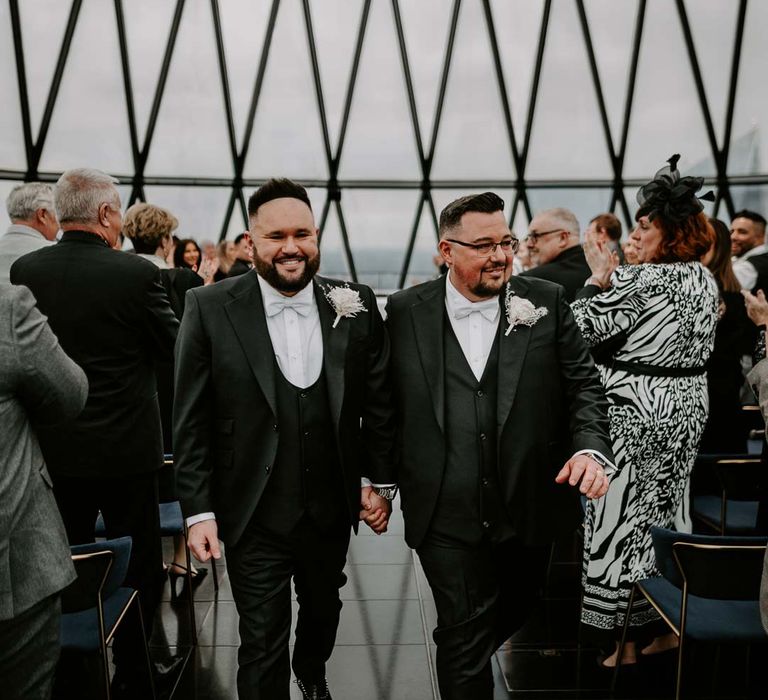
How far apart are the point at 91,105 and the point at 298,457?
378 inches

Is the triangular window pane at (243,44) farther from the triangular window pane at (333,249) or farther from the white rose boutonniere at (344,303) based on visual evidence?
the white rose boutonniere at (344,303)

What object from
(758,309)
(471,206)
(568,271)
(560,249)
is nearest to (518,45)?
(560,249)

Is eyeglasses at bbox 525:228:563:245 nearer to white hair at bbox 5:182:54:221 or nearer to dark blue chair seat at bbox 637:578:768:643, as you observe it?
dark blue chair seat at bbox 637:578:768:643

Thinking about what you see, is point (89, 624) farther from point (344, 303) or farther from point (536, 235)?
point (536, 235)

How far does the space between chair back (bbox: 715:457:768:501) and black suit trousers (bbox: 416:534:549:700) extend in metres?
1.32

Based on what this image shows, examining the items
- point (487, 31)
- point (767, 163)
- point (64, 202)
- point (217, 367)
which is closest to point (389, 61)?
point (487, 31)

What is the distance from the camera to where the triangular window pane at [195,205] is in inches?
417

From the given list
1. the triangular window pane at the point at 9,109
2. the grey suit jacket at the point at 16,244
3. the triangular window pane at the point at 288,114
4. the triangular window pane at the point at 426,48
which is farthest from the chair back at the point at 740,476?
the triangular window pane at the point at 9,109

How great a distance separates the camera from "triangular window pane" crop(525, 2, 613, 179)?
1054 centimetres

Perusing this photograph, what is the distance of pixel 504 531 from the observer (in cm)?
222

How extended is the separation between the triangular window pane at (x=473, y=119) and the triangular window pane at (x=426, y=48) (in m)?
0.19

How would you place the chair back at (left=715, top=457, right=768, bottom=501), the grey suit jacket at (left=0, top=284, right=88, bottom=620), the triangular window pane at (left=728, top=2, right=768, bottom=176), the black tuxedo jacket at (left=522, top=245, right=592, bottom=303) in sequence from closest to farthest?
the grey suit jacket at (left=0, top=284, right=88, bottom=620) → the chair back at (left=715, top=457, right=768, bottom=501) → the black tuxedo jacket at (left=522, top=245, right=592, bottom=303) → the triangular window pane at (left=728, top=2, right=768, bottom=176)

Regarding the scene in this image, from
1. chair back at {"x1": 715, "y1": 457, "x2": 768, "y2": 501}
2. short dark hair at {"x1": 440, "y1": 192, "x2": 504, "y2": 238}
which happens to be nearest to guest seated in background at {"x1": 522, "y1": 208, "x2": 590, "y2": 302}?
chair back at {"x1": 715, "y1": 457, "x2": 768, "y2": 501}

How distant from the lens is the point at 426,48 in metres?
10.5
